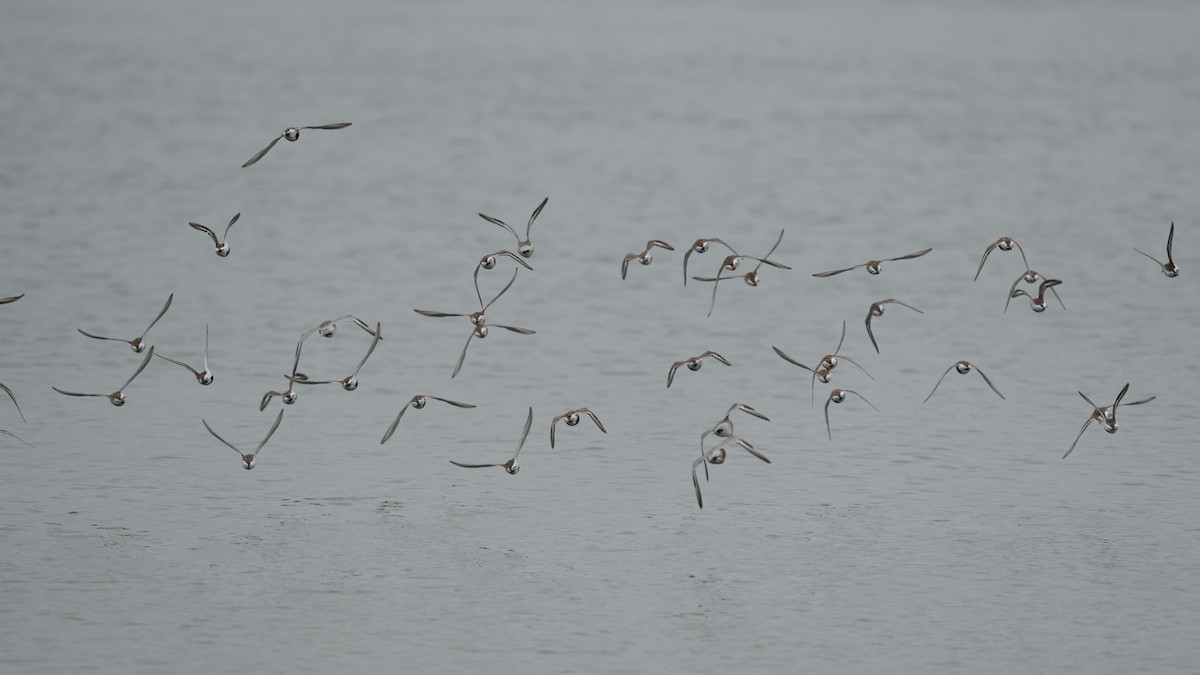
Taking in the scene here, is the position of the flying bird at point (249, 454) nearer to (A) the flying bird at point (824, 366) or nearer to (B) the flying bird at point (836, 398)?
(A) the flying bird at point (824, 366)

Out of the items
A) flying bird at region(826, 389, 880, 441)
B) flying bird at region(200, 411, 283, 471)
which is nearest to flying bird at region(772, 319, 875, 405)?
flying bird at region(826, 389, 880, 441)

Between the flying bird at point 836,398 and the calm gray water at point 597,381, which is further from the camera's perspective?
the flying bird at point 836,398

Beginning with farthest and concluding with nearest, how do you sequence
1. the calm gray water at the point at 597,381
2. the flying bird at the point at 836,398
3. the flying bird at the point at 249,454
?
the flying bird at the point at 836,398 → the flying bird at the point at 249,454 → the calm gray water at the point at 597,381

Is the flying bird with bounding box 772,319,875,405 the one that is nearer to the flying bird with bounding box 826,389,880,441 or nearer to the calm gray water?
the flying bird with bounding box 826,389,880,441

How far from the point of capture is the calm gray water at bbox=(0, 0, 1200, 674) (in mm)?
14586

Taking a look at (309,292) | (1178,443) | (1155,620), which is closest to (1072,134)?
(309,292)

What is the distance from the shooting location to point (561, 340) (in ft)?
82.6

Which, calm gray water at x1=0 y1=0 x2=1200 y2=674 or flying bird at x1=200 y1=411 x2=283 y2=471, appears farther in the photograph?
flying bird at x1=200 y1=411 x2=283 y2=471

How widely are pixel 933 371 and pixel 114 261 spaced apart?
47.5 ft

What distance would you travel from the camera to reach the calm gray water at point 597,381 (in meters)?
14.6

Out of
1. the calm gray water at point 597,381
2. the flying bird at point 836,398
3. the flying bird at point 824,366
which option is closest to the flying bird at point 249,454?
the calm gray water at point 597,381

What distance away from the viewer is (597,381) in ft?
74.1

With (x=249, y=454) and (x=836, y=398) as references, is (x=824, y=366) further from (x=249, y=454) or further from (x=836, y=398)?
(x=249, y=454)

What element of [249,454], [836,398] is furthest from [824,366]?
[249,454]
